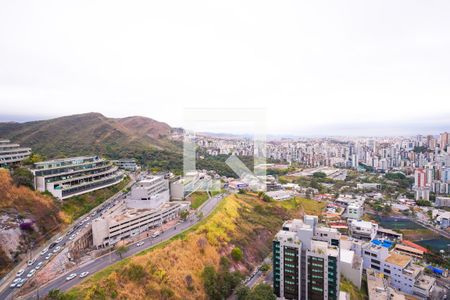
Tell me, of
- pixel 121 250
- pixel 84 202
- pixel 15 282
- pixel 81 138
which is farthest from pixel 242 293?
pixel 81 138

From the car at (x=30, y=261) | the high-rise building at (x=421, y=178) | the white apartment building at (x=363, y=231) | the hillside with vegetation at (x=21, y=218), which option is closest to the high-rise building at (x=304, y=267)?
the car at (x=30, y=261)

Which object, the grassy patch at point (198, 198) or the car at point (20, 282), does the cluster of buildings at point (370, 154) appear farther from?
the car at point (20, 282)

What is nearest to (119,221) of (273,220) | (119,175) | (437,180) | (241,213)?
(119,175)

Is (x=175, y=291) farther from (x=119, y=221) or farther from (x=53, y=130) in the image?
(x=53, y=130)

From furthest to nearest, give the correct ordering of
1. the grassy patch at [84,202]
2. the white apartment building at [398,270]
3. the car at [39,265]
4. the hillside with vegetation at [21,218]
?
1. the grassy patch at [84,202]
2. the white apartment building at [398,270]
3. the hillside with vegetation at [21,218]
4. the car at [39,265]

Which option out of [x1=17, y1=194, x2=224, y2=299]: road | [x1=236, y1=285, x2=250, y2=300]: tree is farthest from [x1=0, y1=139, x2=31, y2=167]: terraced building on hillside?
[x1=236, y1=285, x2=250, y2=300]: tree

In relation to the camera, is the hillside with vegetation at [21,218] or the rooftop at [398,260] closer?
the hillside with vegetation at [21,218]

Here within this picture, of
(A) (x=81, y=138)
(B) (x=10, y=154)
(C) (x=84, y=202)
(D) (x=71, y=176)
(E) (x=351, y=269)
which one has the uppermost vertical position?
(A) (x=81, y=138)

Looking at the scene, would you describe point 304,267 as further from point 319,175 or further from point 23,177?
point 319,175
